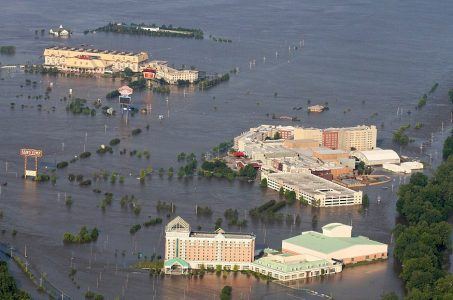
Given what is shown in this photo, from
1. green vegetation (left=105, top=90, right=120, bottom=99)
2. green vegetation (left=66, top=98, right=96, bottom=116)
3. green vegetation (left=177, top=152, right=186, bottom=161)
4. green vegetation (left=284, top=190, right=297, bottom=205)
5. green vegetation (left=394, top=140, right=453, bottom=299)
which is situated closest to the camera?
green vegetation (left=394, top=140, right=453, bottom=299)

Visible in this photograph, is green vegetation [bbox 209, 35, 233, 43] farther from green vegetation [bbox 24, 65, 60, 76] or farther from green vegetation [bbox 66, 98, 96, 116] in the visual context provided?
green vegetation [bbox 66, 98, 96, 116]

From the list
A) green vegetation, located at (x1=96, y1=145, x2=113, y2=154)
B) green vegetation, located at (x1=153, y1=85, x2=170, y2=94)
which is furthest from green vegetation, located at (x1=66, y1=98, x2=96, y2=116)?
green vegetation, located at (x1=96, y1=145, x2=113, y2=154)

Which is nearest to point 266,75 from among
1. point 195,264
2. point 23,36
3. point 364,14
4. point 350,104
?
point 350,104

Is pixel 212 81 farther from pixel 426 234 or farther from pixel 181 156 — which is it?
pixel 426 234

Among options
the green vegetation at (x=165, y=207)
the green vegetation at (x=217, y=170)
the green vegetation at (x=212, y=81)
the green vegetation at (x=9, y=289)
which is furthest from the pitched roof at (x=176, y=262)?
the green vegetation at (x=212, y=81)

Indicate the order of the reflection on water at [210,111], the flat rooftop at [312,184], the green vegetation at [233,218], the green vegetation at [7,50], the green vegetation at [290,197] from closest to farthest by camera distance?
the reflection on water at [210,111] < the green vegetation at [233,218] < the green vegetation at [290,197] < the flat rooftop at [312,184] < the green vegetation at [7,50]

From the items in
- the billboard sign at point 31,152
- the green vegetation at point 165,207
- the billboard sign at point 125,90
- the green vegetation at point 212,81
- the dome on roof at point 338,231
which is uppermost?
the billboard sign at point 125,90

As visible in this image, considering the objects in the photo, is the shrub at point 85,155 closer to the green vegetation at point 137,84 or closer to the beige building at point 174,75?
the green vegetation at point 137,84
